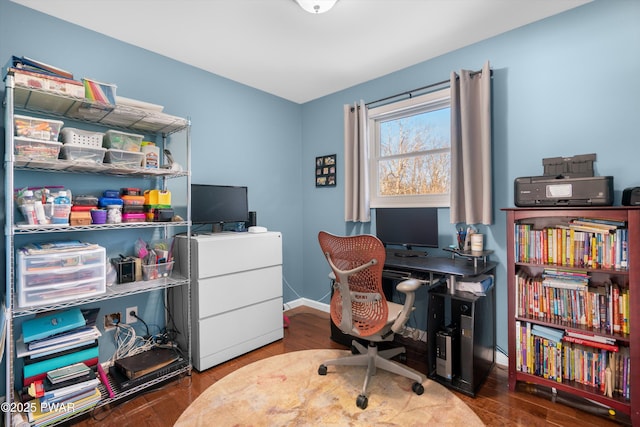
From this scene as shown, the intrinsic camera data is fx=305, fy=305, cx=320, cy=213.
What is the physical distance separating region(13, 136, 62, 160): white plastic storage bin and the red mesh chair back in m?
1.69

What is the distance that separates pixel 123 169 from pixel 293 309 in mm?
2444

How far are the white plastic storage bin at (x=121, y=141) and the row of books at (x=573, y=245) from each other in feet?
8.97

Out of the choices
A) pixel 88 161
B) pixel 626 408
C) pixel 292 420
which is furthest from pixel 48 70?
pixel 626 408

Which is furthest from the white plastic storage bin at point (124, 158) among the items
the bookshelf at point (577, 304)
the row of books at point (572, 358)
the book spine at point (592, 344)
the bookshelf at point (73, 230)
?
the book spine at point (592, 344)

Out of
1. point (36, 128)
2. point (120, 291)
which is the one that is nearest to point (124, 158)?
point (36, 128)

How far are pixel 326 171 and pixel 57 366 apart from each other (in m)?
2.82

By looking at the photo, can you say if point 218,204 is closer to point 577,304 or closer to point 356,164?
point 356,164

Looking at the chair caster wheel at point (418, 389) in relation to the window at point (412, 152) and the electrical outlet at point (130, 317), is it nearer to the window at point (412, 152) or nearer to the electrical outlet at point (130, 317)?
the window at point (412, 152)

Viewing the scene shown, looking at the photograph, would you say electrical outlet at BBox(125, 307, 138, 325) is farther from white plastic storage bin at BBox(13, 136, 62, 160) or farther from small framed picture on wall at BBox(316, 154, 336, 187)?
small framed picture on wall at BBox(316, 154, 336, 187)

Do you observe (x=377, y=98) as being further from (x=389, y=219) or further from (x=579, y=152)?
(x=579, y=152)

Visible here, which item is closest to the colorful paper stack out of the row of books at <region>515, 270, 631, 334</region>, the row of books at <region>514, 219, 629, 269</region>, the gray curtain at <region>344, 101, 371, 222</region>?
the gray curtain at <region>344, 101, 371, 222</region>

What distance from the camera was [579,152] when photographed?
210cm

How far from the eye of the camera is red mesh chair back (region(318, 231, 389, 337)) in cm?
185

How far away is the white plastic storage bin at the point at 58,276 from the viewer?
5.53 ft
